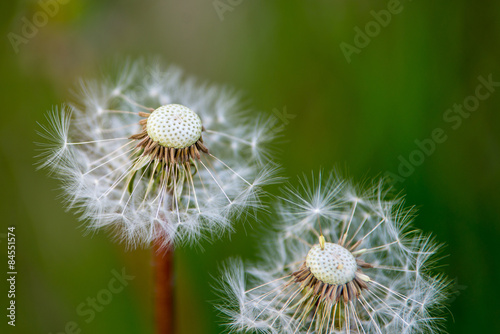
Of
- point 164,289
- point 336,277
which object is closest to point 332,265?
point 336,277

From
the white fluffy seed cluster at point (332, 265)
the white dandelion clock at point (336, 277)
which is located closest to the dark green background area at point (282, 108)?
the white dandelion clock at point (336, 277)

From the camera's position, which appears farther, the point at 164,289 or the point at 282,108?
the point at 282,108

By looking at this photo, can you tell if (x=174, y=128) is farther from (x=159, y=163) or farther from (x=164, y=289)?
(x=164, y=289)

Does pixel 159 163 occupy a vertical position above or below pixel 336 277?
above

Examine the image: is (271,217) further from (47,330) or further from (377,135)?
(47,330)

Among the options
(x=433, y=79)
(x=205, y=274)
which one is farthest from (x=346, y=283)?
(x=433, y=79)
